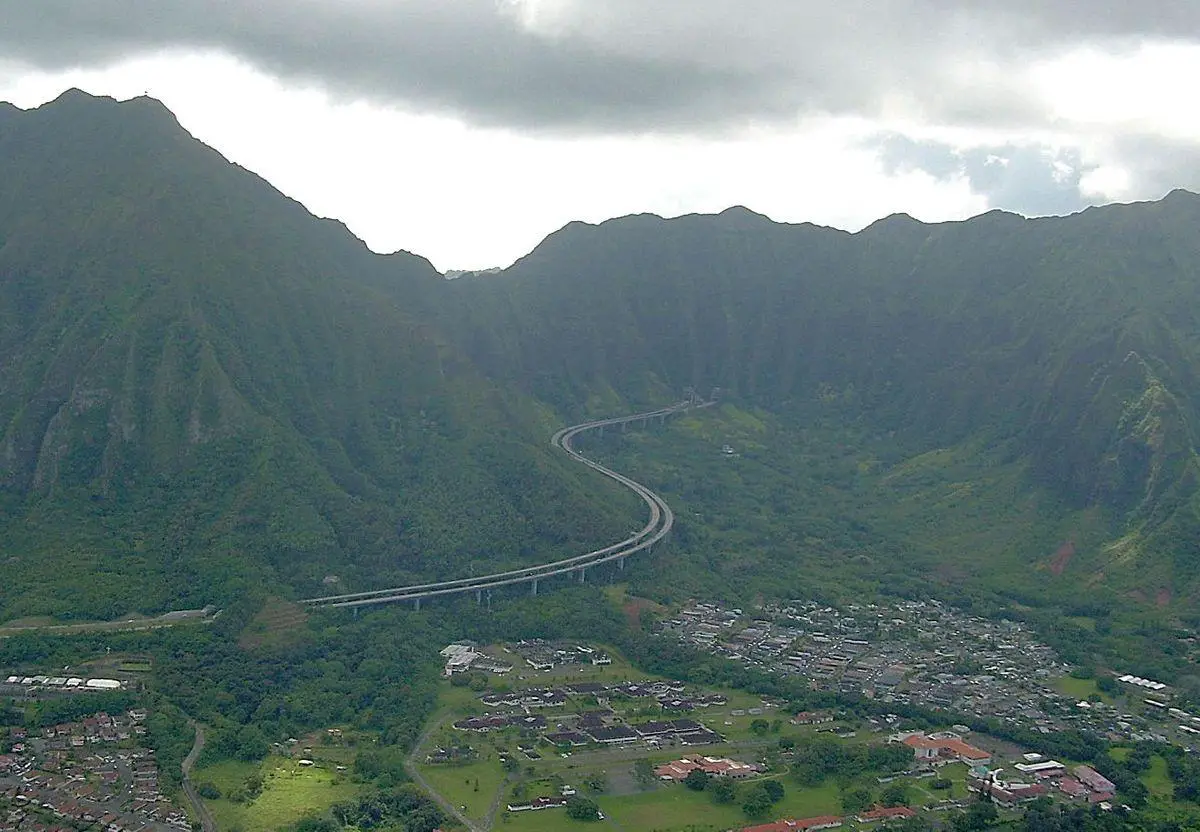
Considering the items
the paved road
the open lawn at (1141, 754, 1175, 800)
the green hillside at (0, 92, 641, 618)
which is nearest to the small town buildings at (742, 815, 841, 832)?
the open lawn at (1141, 754, 1175, 800)

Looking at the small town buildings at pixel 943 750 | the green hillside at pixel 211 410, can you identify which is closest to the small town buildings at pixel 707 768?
the small town buildings at pixel 943 750

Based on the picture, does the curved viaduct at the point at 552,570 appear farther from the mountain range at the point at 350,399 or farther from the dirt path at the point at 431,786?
the dirt path at the point at 431,786

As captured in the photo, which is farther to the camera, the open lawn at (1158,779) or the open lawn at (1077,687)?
the open lawn at (1077,687)

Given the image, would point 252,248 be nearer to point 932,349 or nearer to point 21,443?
point 21,443

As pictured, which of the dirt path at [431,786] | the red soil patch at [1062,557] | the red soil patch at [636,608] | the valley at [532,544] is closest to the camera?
the dirt path at [431,786]

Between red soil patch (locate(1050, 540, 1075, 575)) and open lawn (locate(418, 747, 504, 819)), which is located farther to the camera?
red soil patch (locate(1050, 540, 1075, 575))

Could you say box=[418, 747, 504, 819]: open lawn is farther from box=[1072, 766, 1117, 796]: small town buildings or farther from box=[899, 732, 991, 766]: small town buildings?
box=[1072, 766, 1117, 796]: small town buildings

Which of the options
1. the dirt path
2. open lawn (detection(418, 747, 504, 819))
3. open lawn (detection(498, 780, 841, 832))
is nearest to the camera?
the dirt path

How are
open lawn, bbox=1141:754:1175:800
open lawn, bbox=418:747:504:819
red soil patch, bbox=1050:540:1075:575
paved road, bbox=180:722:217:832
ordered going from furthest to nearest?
red soil patch, bbox=1050:540:1075:575, open lawn, bbox=1141:754:1175:800, open lawn, bbox=418:747:504:819, paved road, bbox=180:722:217:832
